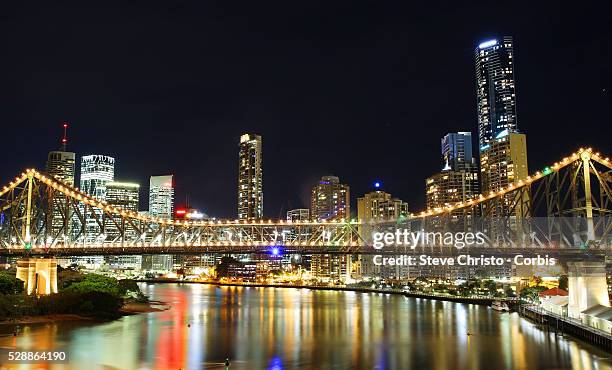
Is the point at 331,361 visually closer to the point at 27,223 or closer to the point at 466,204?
the point at 466,204

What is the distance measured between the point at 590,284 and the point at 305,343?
21.5 meters

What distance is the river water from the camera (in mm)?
34938

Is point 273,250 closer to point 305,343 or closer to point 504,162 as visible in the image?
point 305,343

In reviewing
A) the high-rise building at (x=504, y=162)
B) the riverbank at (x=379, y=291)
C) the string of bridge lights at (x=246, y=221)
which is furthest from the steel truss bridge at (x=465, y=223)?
the high-rise building at (x=504, y=162)

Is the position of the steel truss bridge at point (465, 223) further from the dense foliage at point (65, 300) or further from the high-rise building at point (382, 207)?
the high-rise building at point (382, 207)

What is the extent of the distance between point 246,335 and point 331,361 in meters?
12.7

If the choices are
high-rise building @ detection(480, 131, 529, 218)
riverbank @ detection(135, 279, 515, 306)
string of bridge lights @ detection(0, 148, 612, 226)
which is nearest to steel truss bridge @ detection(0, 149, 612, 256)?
string of bridge lights @ detection(0, 148, 612, 226)

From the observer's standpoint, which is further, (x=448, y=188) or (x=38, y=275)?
(x=448, y=188)

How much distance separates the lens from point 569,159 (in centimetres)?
4888

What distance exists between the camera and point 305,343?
42906 millimetres

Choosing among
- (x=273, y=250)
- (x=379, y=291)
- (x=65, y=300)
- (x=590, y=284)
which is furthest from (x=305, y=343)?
(x=379, y=291)

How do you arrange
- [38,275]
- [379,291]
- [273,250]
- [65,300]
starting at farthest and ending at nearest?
1. [379,291]
2. [273,250]
3. [38,275]
4. [65,300]

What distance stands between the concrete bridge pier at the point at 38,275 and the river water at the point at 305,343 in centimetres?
817

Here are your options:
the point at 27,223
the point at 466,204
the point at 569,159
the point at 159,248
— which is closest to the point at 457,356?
the point at 569,159
